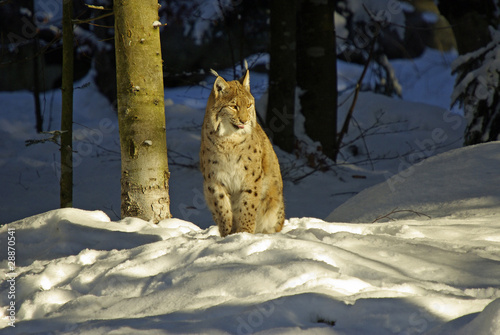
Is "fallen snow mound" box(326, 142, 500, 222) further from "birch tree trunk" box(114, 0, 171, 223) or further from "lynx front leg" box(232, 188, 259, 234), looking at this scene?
"birch tree trunk" box(114, 0, 171, 223)

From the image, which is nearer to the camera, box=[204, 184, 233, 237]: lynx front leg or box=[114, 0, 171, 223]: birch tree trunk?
box=[204, 184, 233, 237]: lynx front leg

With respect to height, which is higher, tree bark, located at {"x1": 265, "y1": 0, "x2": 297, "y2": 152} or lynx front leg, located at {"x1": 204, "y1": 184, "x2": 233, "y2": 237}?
tree bark, located at {"x1": 265, "y1": 0, "x2": 297, "y2": 152}

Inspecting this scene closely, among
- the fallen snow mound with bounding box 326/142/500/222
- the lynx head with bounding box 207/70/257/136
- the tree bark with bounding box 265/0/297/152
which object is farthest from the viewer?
the tree bark with bounding box 265/0/297/152

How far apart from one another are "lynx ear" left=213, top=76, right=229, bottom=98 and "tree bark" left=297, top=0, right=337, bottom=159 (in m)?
4.70

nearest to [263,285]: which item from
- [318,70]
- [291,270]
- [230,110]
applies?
[291,270]

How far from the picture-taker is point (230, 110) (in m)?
3.93

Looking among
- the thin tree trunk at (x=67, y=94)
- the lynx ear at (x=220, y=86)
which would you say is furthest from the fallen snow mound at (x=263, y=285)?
the thin tree trunk at (x=67, y=94)

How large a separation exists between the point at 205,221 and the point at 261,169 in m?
2.74

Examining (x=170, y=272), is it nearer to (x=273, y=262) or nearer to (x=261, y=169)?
(x=273, y=262)

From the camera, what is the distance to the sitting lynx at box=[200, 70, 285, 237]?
396cm

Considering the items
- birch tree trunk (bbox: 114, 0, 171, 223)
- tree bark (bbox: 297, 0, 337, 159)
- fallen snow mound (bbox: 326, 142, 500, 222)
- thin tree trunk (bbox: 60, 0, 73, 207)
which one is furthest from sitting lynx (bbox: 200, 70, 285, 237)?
tree bark (bbox: 297, 0, 337, 159)

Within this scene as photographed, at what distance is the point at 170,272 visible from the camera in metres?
2.79

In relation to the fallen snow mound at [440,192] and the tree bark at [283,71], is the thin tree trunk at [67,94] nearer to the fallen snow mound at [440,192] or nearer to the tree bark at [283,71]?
the fallen snow mound at [440,192]

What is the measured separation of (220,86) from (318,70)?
187 inches
